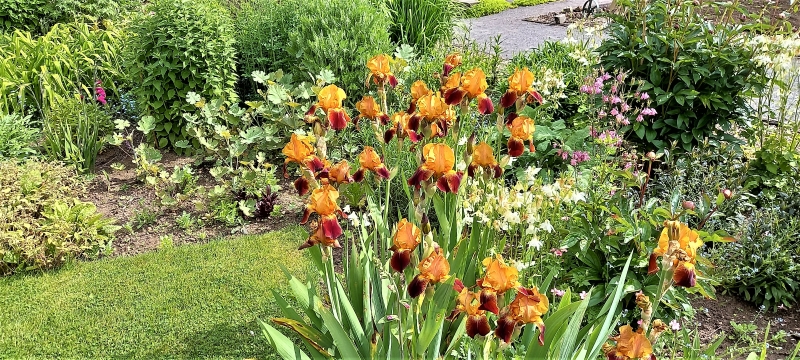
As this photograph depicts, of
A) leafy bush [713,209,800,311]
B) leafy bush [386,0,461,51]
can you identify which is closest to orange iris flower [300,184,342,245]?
leafy bush [713,209,800,311]

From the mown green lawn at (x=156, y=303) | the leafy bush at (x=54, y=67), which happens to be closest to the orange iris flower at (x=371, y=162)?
the mown green lawn at (x=156, y=303)

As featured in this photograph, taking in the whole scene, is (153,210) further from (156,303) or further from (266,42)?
(266,42)

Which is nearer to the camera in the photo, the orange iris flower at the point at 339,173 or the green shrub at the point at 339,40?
the orange iris flower at the point at 339,173

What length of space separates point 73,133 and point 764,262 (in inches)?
179

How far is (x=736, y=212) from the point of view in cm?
315

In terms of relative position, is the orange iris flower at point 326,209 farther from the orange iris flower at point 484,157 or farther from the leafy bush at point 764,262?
the leafy bush at point 764,262

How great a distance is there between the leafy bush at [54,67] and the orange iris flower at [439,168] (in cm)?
392

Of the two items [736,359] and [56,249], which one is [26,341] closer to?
[56,249]

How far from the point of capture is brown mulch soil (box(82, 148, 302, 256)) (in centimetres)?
371

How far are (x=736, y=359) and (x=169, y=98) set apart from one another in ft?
13.1

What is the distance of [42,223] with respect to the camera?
3439 mm

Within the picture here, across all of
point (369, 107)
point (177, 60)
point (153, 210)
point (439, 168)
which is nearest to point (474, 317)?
point (439, 168)

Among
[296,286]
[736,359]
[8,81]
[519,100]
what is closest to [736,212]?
[736,359]

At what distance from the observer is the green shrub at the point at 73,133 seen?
4.23 m
